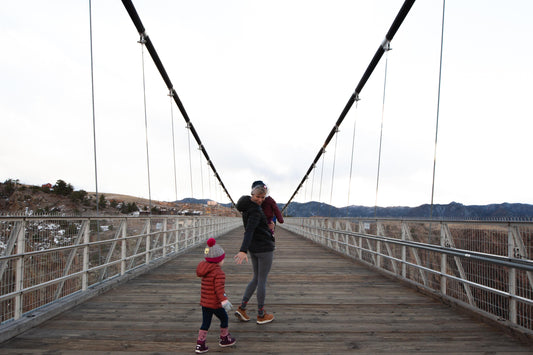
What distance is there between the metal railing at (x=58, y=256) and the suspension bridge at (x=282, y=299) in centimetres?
1

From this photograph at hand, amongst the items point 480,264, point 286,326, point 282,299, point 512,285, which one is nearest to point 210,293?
point 286,326

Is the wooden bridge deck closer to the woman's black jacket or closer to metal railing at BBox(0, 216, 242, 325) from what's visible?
metal railing at BBox(0, 216, 242, 325)

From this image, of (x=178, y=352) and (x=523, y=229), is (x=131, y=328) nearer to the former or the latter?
(x=178, y=352)

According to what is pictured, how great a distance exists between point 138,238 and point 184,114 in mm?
16082

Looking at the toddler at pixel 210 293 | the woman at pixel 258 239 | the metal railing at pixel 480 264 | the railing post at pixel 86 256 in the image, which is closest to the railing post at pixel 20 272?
the railing post at pixel 86 256

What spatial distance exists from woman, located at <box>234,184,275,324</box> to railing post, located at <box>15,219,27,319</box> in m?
2.26

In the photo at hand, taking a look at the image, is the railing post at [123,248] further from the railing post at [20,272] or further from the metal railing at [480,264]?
the metal railing at [480,264]

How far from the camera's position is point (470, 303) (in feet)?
14.1

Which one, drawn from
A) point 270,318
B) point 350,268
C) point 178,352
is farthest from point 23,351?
point 350,268

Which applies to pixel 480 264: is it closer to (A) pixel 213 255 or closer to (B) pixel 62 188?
(A) pixel 213 255

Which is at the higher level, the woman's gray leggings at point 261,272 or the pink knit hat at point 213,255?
the pink knit hat at point 213,255

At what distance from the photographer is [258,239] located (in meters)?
3.69

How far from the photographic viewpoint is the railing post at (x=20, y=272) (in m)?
3.41

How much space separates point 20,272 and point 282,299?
10.6 feet
